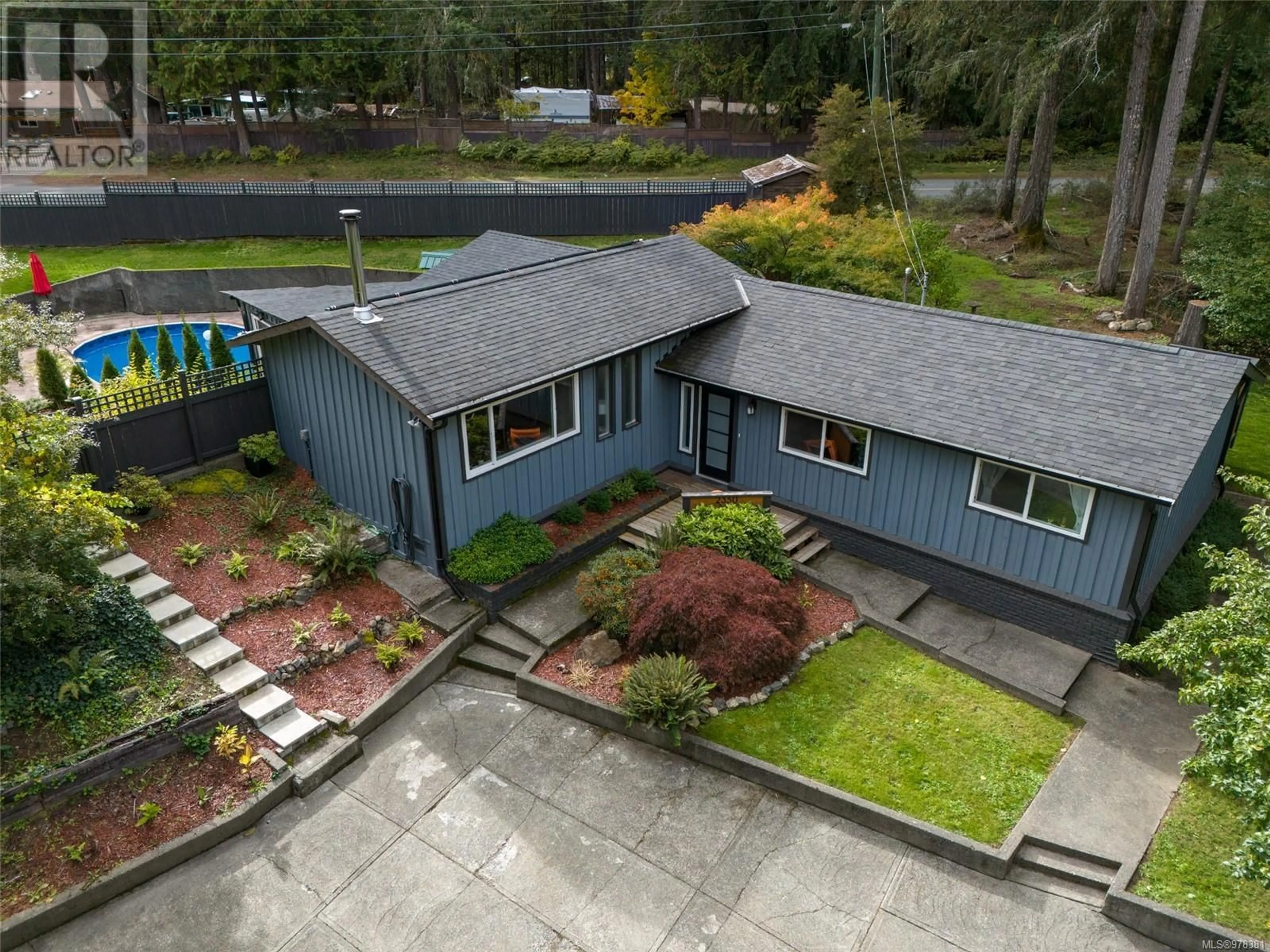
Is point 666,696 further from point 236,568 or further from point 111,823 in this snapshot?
point 236,568

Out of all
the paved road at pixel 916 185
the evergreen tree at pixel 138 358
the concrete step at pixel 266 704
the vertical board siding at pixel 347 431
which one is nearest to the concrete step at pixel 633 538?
the vertical board siding at pixel 347 431

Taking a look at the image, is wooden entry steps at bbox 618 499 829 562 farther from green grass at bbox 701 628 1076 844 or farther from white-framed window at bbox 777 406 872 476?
green grass at bbox 701 628 1076 844

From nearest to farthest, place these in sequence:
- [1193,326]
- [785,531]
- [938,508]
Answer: [938,508], [785,531], [1193,326]

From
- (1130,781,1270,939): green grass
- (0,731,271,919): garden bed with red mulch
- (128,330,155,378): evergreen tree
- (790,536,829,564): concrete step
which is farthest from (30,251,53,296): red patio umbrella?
(1130,781,1270,939): green grass

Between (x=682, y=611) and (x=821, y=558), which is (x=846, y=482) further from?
(x=682, y=611)

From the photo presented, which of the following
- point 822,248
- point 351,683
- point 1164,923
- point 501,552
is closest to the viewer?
point 1164,923

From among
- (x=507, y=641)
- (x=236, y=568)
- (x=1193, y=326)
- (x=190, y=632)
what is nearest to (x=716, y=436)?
(x=507, y=641)
